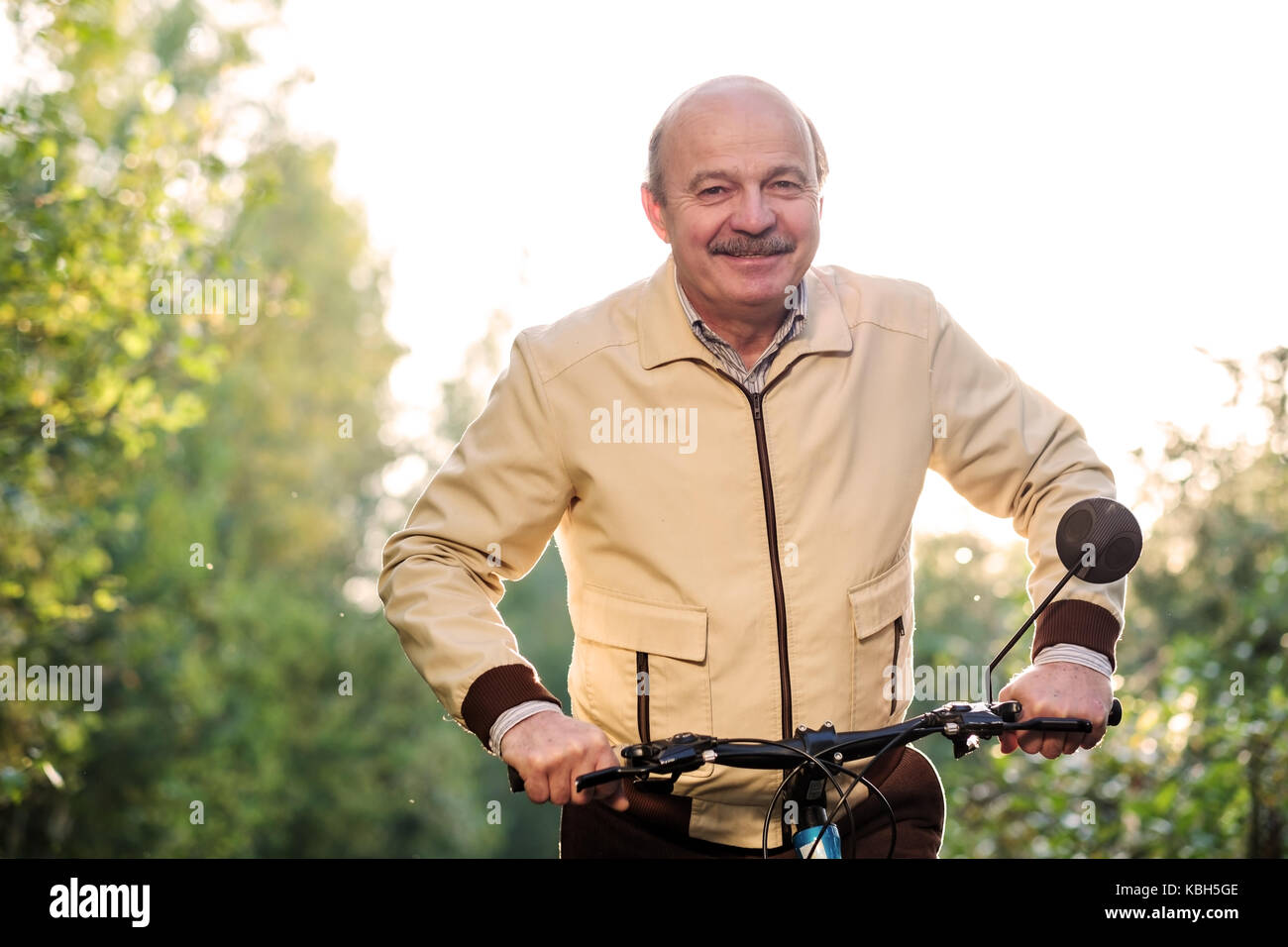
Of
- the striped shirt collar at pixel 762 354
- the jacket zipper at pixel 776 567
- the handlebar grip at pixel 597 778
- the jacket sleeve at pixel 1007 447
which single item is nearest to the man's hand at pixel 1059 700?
the jacket sleeve at pixel 1007 447

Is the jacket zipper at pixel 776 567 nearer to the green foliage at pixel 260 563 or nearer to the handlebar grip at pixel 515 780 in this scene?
the handlebar grip at pixel 515 780

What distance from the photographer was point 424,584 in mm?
2686

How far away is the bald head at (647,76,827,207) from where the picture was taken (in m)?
2.88

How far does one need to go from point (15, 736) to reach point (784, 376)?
5334 millimetres

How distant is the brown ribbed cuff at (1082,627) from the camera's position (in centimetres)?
266

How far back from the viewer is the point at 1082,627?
8.77ft

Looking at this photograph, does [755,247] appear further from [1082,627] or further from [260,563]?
[260,563]

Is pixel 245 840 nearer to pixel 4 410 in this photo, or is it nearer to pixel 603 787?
pixel 4 410

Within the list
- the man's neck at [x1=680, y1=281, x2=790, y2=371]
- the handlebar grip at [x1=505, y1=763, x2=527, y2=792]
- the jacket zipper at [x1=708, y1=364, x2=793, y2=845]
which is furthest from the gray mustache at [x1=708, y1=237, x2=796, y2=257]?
the handlebar grip at [x1=505, y1=763, x2=527, y2=792]

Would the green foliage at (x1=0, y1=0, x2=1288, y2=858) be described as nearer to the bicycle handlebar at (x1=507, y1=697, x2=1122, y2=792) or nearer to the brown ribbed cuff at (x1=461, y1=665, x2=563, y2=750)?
the brown ribbed cuff at (x1=461, y1=665, x2=563, y2=750)

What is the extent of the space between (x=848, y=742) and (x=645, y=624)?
1.76 ft

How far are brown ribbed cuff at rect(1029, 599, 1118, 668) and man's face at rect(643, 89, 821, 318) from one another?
2.67 feet
